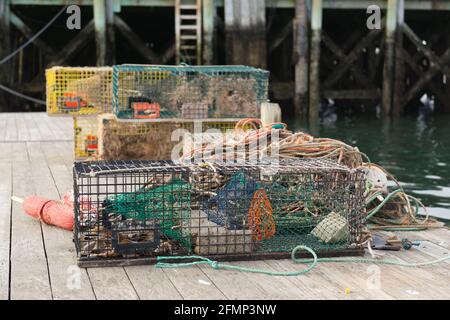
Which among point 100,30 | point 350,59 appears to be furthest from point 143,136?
point 350,59

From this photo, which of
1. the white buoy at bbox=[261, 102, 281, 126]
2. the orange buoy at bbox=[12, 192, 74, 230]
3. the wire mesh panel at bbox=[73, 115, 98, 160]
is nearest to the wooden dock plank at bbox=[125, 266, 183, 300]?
the orange buoy at bbox=[12, 192, 74, 230]

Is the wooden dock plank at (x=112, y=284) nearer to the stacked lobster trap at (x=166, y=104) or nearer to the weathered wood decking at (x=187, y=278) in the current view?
the weathered wood decking at (x=187, y=278)

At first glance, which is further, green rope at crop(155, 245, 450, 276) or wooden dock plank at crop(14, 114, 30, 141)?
wooden dock plank at crop(14, 114, 30, 141)

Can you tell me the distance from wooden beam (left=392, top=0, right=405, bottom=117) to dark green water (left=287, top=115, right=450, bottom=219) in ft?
1.32

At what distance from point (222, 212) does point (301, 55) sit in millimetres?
14228

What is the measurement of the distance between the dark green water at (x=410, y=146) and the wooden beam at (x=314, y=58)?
453mm

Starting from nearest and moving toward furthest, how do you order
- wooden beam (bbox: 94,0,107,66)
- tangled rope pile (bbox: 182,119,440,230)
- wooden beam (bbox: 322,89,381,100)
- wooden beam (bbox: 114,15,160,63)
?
1. tangled rope pile (bbox: 182,119,440,230)
2. wooden beam (bbox: 94,0,107,66)
3. wooden beam (bbox: 114,15,160,63)
4. wooden beam (bbox: 322,89,381,100)

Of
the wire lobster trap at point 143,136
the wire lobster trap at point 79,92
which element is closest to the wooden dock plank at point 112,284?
the wire lobster trap at point 143,136

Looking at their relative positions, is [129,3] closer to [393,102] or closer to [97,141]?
[393,102]

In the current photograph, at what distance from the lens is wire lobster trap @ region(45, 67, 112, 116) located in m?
9.77

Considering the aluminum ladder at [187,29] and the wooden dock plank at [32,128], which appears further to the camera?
the aluminum ladder at [187,29]

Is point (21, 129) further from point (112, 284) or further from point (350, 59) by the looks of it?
point (350, 59)

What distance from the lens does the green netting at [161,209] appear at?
4.87 meters

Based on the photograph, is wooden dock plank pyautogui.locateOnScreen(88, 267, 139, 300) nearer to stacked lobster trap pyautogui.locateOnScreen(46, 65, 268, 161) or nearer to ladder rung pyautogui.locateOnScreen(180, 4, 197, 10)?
stacked lobster trap pyautogui.locateOnScreen(46, 65, 268, 161)
